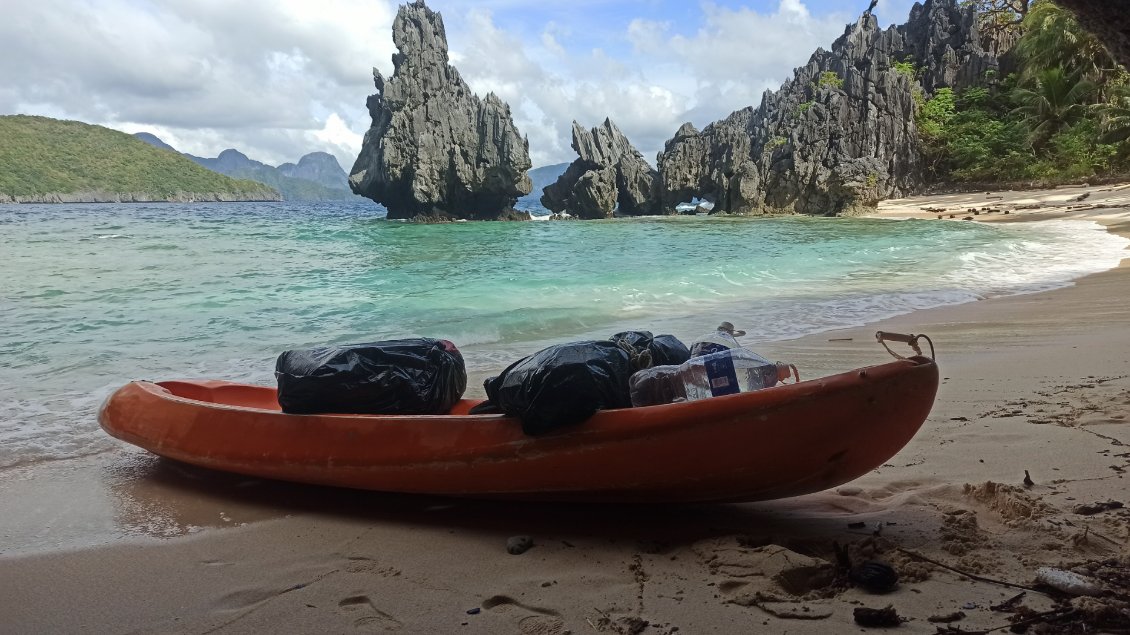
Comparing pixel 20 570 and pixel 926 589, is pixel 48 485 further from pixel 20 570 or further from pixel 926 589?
pixel 926 589

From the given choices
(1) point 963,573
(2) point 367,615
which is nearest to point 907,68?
(1) point 963,573

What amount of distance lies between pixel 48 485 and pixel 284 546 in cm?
202

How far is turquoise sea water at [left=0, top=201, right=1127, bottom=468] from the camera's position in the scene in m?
7.49

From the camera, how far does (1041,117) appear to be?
37750 mm

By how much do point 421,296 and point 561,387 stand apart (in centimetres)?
1013

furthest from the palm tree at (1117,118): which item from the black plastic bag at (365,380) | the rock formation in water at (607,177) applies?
the black plastic bag at (365,380)

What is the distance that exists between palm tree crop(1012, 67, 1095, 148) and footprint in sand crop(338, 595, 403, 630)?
4272 cm

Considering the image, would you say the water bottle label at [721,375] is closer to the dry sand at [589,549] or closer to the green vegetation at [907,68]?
the dry sand at [589,549]

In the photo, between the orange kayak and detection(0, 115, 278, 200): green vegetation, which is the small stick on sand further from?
detection(0, 115, 278, 200): green vegetation

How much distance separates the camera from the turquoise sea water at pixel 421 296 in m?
7.49

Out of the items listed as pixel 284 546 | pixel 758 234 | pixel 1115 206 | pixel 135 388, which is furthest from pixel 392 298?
pixel 1115 206

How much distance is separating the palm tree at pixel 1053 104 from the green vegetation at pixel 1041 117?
49 mm

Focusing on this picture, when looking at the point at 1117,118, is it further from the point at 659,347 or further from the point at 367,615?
the point at 367,615

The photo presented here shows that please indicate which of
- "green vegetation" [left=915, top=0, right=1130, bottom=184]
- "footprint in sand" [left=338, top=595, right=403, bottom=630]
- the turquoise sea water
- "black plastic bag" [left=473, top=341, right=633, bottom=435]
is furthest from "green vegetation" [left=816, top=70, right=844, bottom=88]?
"footprint in sand" [left=338, top=595, right=403, bottom=630]
